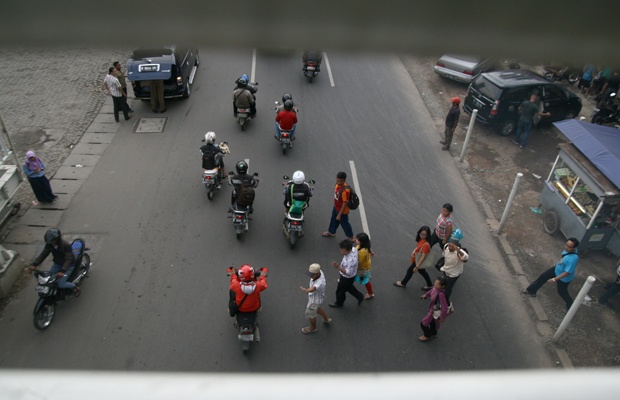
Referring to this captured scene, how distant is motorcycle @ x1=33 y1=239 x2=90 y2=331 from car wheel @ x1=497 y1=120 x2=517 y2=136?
1083cm

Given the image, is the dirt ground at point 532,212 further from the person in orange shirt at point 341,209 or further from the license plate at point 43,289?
the license plate at point 43,289

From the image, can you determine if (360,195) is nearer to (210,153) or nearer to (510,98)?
(210,153)

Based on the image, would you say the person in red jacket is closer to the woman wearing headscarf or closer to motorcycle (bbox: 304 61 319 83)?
the woman wearing headscarf

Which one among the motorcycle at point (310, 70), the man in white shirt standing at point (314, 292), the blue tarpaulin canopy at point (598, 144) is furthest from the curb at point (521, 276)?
the motorcycle at point (310, 70)

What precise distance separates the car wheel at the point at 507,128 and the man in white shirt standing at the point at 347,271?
7.71 metres

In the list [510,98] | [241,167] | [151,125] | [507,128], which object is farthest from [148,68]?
[507,128]

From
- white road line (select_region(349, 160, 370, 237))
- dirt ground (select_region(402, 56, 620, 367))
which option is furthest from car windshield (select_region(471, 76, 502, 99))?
white road line (select_region(349, 160, 370, 237))

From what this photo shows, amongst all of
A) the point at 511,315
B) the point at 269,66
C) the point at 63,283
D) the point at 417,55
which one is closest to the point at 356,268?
the point at 511,315

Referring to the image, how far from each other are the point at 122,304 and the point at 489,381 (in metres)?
7.73

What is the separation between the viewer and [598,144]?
877 centimetres

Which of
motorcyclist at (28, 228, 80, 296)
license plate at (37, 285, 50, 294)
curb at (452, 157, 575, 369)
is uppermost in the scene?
motorcyclist at (28, 228, 80, 296)

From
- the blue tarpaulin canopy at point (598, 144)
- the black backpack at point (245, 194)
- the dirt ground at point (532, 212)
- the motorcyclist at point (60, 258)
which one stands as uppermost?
the blue tarpaulin canopy at point (598, 144)

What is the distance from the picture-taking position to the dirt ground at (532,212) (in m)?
7.70

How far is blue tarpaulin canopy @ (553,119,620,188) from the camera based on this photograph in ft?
27.3
